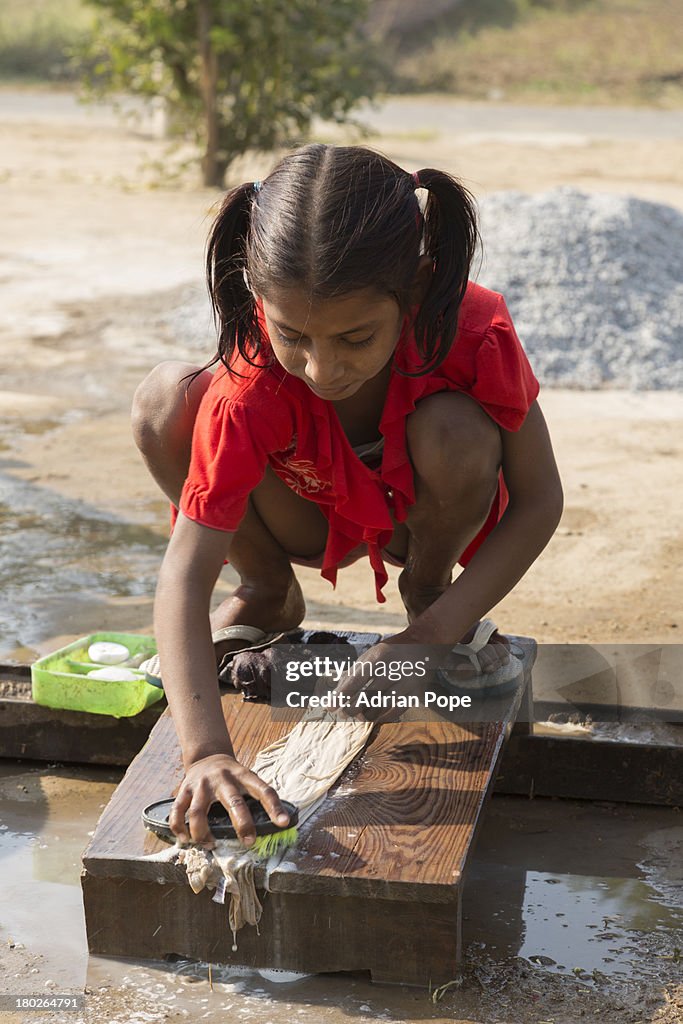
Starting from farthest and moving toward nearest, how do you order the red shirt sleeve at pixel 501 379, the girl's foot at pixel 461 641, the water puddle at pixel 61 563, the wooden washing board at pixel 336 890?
1. the water puddle at pixel 61 563
2. the girl's foot at pixel 461 641
3. the red shirt sleeve at pixel 501 379
4. the wooden washing board at pixel 336 890

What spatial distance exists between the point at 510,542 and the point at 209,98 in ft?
27.6

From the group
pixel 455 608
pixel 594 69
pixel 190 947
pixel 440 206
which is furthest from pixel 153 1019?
pixel 594 69

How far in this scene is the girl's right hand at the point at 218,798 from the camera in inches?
68.4

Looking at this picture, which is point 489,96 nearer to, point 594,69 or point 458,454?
point 594,69

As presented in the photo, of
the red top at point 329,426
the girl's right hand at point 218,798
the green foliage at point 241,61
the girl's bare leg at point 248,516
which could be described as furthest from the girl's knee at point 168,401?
the green foliage at point 241,61

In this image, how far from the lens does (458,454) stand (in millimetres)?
2119

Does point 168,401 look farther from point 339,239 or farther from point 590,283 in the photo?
point 590,283

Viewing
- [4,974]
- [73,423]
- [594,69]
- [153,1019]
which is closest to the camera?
[153,1019]

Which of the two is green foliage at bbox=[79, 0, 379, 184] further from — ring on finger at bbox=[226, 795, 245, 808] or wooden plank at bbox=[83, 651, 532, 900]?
ring on finger at bbox=[226, 795, 245, 808]

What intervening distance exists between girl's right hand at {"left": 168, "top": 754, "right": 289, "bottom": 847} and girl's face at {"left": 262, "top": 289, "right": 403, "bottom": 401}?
561 millimetres

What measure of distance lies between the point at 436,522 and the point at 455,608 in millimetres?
218

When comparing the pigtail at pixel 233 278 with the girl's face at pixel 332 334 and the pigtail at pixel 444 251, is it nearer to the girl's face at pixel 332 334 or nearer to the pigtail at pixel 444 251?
the girl's face at pixel 332 334

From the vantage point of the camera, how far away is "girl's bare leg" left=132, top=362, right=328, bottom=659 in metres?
2.26

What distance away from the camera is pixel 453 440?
2.11 m
